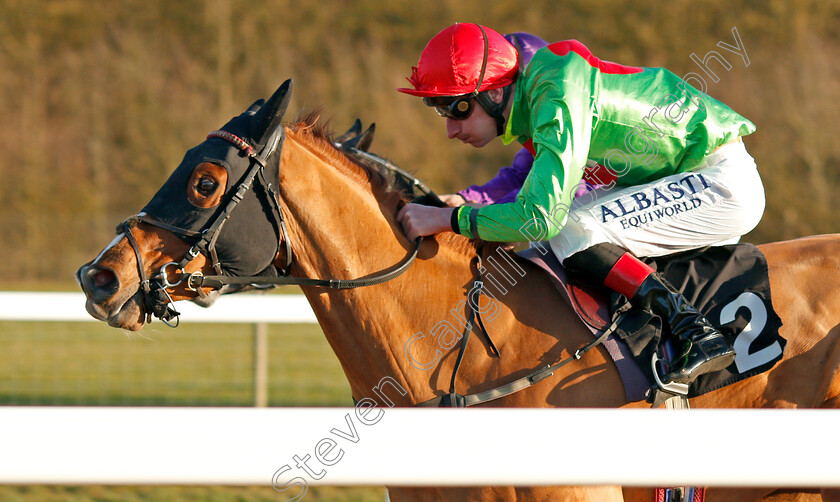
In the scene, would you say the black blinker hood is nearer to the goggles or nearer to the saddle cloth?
the goggles

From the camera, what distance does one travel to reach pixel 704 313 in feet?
7.23

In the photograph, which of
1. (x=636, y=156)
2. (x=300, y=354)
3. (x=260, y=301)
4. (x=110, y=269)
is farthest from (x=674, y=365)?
(x=300, y=354)

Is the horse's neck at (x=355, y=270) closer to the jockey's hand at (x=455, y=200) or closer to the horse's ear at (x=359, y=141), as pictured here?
the horse's ear at (x=359, y=141)

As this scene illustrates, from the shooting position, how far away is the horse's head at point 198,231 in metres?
1.96

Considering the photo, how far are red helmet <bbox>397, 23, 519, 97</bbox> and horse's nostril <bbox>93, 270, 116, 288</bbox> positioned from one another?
0.96 m

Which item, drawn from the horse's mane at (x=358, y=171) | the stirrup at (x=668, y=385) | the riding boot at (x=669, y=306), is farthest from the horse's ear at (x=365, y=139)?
the stirrup at (x=668, y=385)

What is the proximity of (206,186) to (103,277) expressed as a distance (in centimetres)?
35

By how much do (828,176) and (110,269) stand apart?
15.0m

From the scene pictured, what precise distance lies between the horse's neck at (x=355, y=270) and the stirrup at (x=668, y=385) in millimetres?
575

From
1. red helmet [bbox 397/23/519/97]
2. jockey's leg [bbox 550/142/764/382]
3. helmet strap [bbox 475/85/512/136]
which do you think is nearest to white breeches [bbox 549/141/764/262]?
jockey's leg [bbox 550/142/764/382]

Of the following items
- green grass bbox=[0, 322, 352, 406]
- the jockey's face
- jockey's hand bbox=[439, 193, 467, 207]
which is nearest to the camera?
the jockey's face

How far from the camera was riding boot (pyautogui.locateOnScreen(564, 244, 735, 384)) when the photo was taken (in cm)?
204

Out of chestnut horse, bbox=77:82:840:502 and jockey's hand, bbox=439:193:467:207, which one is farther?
jockey's hand, bbox=439:193:467:207

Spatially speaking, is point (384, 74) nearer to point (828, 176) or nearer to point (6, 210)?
point (6, 210)
